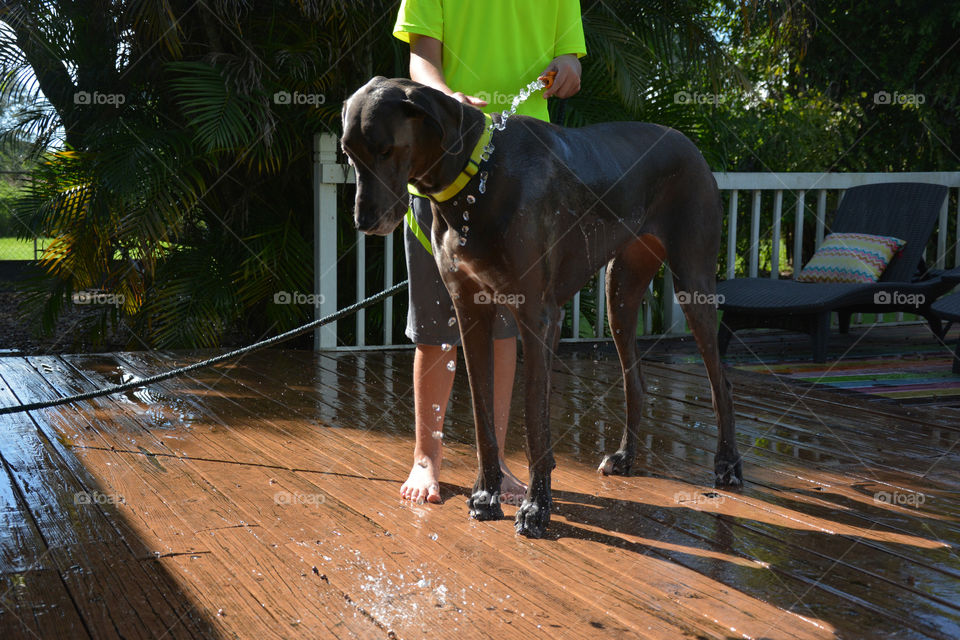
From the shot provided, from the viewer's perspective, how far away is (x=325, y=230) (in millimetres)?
5551

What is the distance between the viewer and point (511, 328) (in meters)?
2.90

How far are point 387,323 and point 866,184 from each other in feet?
12.0

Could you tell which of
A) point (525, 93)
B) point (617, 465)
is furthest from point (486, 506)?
point (525, 93)

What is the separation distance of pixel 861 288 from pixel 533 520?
144 inches

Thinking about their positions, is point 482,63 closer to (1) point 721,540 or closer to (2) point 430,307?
(2) point 430,307

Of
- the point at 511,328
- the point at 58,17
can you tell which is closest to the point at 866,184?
the point at 511,328

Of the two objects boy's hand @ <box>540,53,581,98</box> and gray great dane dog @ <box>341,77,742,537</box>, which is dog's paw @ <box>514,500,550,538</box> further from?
boy's hand @ <box>540,53,581,98</box>

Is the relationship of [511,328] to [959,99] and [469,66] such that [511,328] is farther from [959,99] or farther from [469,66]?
[959,99]

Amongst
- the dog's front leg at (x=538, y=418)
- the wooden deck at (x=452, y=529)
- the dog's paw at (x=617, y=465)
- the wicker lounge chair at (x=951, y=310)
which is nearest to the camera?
the wooden deck at (x=452, y=529)

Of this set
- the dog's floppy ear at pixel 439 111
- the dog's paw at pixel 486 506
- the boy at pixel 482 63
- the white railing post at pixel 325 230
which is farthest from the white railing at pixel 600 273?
the dog's floppy ear at pixel 439 111

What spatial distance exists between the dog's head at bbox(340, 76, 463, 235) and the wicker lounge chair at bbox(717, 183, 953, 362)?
3.60 metres

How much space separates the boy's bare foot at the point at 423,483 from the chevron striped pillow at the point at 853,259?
152 inches

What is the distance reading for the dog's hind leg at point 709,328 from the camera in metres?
2.91

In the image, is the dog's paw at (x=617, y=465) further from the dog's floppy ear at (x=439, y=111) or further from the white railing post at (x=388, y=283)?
the white railing post at (x=388, y=283)
